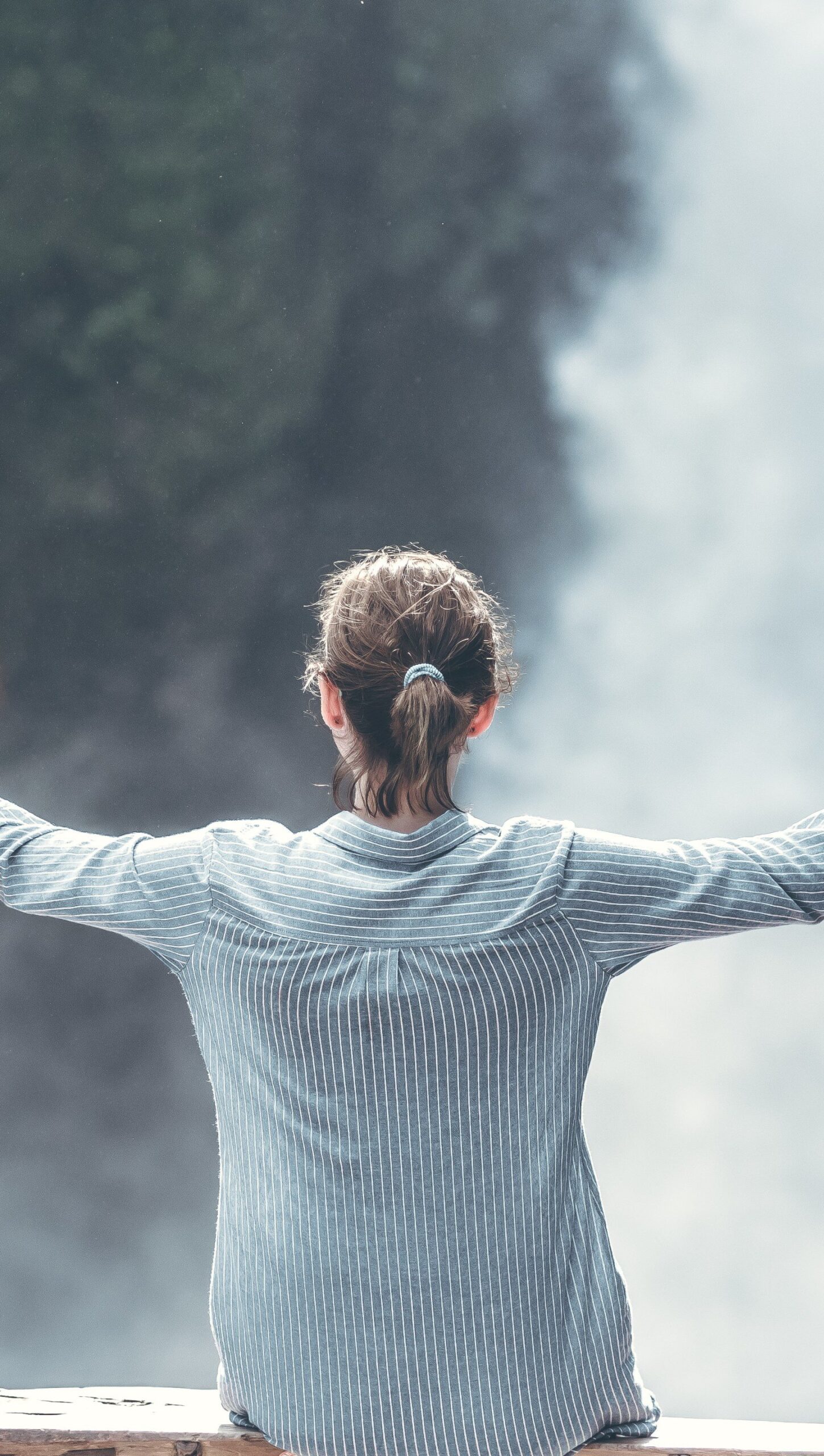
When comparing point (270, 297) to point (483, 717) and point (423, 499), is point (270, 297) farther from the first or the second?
point (483, 717)

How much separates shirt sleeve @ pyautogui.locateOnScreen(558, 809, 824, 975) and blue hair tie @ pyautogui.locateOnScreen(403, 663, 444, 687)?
4.9 inches

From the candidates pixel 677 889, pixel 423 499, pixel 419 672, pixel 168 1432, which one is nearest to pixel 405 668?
pixel 419 672

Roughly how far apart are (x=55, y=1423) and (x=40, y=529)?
1259 mm

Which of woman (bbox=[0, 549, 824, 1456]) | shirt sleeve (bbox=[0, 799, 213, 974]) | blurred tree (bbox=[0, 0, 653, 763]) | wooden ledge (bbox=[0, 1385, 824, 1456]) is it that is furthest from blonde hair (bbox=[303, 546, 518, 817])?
blurred tree (bbox=[0, 0, 653, 763])

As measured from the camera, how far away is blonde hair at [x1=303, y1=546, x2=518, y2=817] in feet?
2.16

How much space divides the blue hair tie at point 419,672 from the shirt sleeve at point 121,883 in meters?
0.15

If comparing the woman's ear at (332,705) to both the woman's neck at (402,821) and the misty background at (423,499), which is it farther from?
the misty background at (423,499)

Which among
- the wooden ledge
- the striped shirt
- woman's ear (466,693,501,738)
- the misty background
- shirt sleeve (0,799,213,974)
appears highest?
the misty background

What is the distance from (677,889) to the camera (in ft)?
2.14

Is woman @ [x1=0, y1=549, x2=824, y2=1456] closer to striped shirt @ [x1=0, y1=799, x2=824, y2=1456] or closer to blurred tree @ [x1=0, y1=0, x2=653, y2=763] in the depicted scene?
striped shirt @ [x1=0, y1=799, x2=824, y2=1456]

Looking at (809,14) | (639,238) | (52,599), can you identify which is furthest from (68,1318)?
(809,14)

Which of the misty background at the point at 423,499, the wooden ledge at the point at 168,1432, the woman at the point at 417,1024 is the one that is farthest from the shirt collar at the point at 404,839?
the misty background at the point at 423,499

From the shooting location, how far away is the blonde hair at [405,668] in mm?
658

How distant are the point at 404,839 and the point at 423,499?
4.02ft
